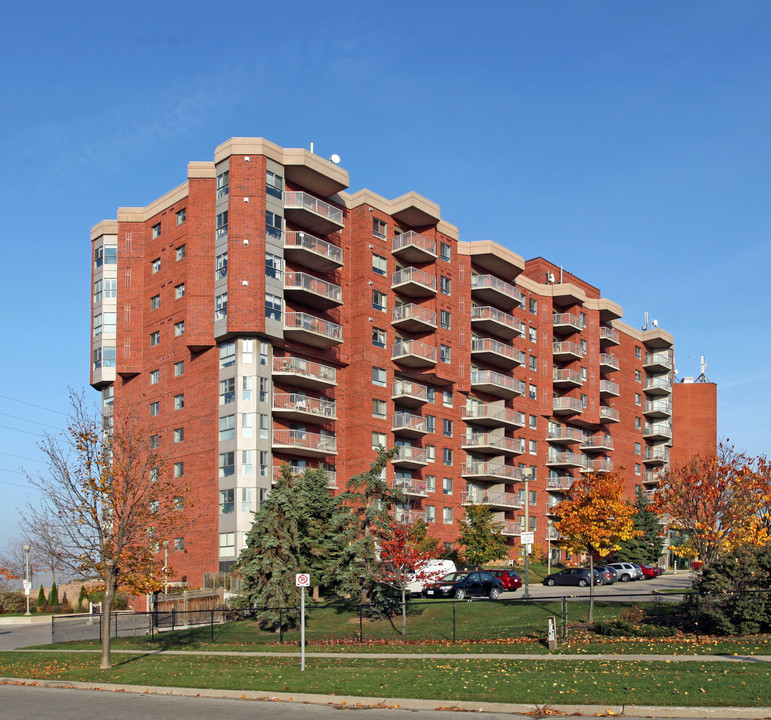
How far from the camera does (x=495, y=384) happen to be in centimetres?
7100

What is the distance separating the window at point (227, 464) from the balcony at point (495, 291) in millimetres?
27327

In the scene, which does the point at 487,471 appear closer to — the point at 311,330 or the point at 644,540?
the point at 644,540

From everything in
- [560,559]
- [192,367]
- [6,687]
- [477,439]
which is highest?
[192,367]

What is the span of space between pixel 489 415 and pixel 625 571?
1672 cm

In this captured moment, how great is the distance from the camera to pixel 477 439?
71.3 m

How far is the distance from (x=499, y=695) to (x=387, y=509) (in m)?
21.7

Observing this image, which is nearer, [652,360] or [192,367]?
[192,367]

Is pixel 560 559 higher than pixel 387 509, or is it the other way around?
pixel 387 509

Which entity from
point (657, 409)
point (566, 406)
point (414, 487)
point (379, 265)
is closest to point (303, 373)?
point (379, 265)

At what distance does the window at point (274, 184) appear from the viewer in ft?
183

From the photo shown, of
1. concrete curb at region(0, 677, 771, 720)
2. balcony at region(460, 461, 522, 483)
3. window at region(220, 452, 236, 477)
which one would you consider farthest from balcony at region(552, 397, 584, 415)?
concrete curb at region(0, 677, 771, 720)

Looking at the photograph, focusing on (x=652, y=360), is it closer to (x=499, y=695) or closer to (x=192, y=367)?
(x=192, y=367)

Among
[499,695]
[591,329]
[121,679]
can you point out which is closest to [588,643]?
[499,695]

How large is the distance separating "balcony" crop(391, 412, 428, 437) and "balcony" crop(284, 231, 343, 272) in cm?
1219
